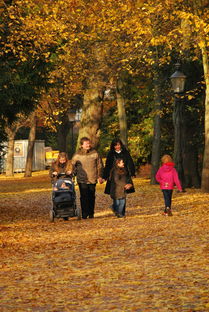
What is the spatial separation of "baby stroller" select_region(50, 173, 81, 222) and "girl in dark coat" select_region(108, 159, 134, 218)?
922 millimetres

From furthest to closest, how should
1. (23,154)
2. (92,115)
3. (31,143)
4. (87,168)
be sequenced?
(23,154) < (31,143) < (92,115) < (87,168)

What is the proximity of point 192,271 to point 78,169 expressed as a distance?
1012 cm

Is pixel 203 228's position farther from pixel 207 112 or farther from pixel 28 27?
pixel 207 112

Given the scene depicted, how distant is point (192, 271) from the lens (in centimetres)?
1083

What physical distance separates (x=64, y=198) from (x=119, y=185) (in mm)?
1283

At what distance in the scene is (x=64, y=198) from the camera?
20156mm

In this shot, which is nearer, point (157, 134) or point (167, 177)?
point (167, 177)

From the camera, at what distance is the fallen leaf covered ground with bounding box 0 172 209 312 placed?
A: 9.05 metres

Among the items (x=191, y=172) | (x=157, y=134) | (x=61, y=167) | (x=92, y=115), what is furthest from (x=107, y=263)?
(x=92, y=115)

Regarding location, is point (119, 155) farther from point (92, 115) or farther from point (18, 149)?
point (18, 149)

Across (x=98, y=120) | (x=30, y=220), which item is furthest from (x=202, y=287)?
(x=98, y=120)

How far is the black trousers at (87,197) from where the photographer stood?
20.7 m

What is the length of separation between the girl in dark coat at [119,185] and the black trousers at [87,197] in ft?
1.64

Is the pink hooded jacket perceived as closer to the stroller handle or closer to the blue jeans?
the blue jeans
